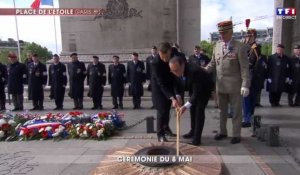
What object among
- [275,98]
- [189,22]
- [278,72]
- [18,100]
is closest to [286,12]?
[189,22]

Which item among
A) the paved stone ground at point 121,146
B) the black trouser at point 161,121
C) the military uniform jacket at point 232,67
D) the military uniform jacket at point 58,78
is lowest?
the paved stone ground at point 121,146

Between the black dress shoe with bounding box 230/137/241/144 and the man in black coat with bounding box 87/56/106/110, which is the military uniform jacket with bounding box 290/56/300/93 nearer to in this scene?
the black dress shoe with bounding box 230/137/241/144

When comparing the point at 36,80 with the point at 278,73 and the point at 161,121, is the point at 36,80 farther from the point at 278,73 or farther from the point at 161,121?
the point at 278,73

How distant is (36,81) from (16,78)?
0.64 meters

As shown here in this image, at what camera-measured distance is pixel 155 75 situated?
5777mm

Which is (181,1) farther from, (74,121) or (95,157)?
(95,157)

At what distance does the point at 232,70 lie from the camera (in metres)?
5.71

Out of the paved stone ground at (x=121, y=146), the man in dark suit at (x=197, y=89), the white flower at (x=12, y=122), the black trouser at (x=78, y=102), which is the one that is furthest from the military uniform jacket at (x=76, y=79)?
the man in dark suit at (x=197, y=89)

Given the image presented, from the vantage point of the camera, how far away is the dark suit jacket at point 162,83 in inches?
224

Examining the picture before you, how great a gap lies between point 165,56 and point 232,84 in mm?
1199

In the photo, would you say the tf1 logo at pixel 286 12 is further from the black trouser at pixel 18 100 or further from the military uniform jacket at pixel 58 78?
the black trouser at pixel 18 100

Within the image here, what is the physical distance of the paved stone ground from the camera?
4.55m

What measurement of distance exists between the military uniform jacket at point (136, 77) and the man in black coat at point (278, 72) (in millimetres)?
3635

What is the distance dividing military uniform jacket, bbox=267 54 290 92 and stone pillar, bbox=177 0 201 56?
3447 millimetres
